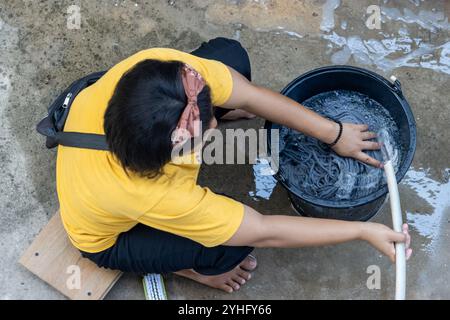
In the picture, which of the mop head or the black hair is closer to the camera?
the black hair

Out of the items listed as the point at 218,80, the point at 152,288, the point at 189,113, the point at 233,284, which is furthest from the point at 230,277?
the point at 189,113

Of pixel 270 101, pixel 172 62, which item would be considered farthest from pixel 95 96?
pixel 270 101

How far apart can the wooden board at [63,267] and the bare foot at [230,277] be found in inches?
9.7

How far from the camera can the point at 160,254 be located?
169cm

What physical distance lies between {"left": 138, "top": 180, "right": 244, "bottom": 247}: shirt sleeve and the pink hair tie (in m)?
0.18

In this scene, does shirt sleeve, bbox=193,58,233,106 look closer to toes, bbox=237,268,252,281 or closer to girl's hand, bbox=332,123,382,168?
girl's hand, bbox=332,123,382,168

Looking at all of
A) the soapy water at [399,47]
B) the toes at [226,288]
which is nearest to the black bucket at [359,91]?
the soapy water at [399,47]

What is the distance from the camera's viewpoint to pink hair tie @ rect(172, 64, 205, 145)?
4.09ft

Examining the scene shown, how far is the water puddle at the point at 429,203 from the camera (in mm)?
1979

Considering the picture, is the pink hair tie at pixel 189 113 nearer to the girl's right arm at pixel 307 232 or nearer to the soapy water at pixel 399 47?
the girl's right arm at pixel 307 232

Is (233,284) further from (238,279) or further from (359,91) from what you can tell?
(359,91)

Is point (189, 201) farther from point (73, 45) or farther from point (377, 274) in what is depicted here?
point (73, 45)

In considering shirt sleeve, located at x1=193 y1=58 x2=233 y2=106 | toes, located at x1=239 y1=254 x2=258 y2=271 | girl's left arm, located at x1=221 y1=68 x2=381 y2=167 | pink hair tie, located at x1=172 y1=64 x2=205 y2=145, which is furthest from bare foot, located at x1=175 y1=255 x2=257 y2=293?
pink hair tie, located at x1=172 y1=64 x2=205 y2=145

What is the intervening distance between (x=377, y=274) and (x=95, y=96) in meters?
1.12
